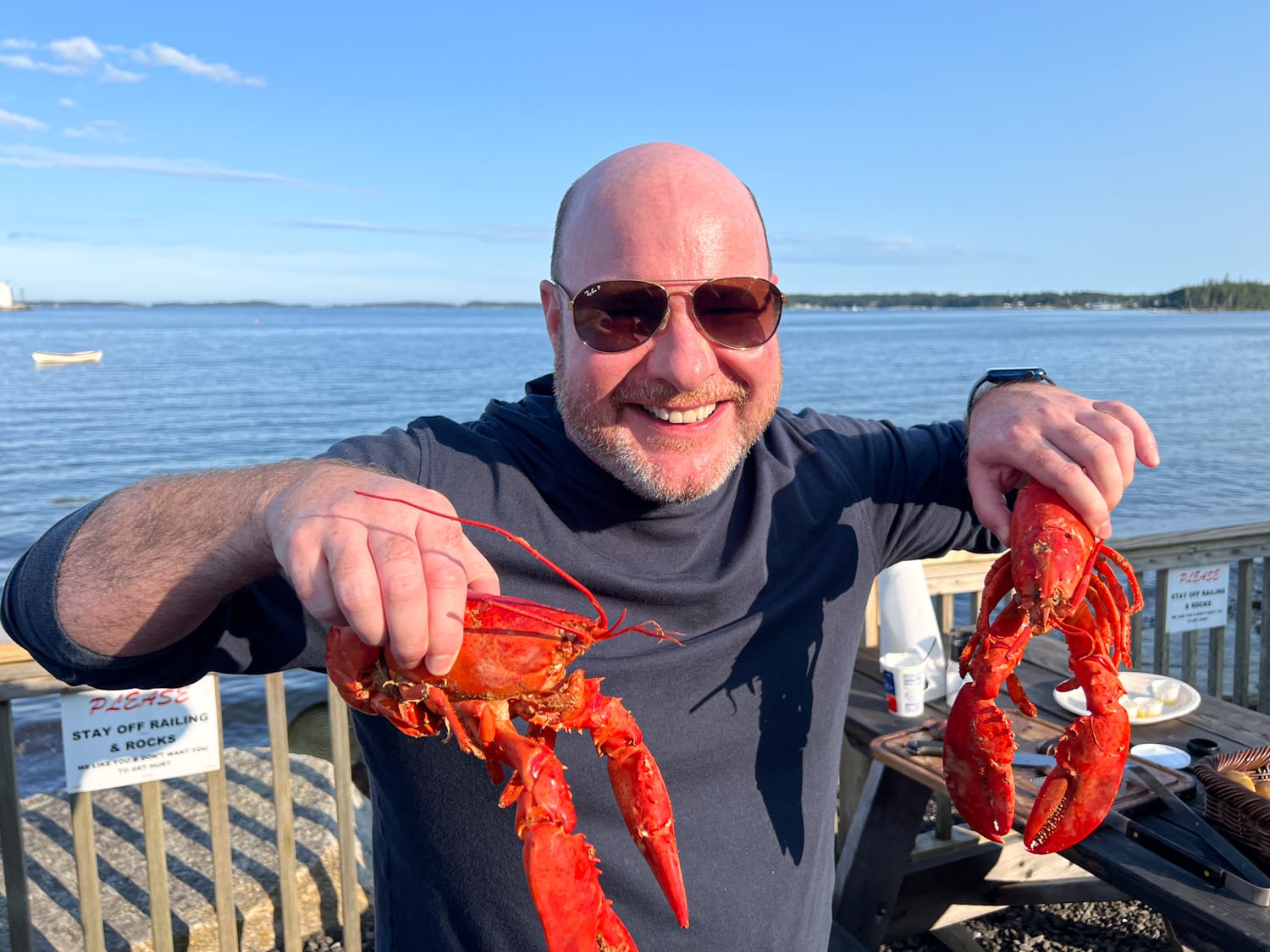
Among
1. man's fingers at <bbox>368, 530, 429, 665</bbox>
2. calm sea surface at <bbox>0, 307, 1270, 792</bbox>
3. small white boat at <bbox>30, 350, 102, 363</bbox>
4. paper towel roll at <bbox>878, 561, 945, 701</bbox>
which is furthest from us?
small white boat at <bbox>30, 350, 102, 363</bbox>

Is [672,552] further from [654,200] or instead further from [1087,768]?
[1087,768]

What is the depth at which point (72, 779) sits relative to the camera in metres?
3.03

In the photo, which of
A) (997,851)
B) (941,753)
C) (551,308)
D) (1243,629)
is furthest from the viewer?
(1243,629)

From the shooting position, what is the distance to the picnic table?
2.30 m

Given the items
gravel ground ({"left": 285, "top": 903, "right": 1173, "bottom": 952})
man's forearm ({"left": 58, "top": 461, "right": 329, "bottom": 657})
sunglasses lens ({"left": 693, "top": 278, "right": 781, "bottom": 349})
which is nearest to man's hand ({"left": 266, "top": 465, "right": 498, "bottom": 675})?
man's forearm ({"left": 58, "top": 461, "right": 329, "bottom": 657})

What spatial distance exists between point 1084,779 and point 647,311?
1411 mm

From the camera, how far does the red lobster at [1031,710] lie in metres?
1.86

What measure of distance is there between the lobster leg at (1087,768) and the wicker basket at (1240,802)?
64 cm

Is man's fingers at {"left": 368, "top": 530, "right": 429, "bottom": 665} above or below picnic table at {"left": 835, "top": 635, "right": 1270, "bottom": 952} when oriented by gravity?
above

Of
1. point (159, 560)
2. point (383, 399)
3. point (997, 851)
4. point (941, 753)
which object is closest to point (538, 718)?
point (159, 560)

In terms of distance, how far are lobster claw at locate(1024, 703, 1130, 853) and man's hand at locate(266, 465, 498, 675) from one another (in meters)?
1.41

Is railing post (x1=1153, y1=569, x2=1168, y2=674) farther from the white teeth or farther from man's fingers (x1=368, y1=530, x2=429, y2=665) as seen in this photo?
man's fingers (x1=368, y1=530, x2=429, y2=665)

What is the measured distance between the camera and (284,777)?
11.5ft

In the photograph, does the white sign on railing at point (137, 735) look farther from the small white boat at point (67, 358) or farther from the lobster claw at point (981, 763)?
the small white boat at point (67, 358)
